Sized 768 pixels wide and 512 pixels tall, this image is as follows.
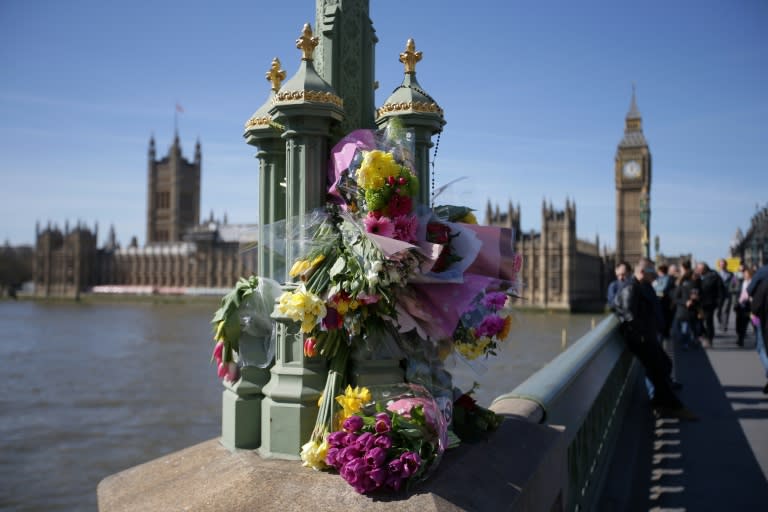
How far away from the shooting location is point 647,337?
7.47 m

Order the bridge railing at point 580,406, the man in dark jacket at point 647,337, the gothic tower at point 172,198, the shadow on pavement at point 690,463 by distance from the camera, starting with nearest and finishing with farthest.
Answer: the bridge railing at point 580,406 < the shadow on pavement at point 690,463 < the man in dark jacket at point 647,337 < the gothic tower at point 172,198

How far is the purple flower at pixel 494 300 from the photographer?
11.0 feet

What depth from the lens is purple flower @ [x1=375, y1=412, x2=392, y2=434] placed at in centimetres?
257

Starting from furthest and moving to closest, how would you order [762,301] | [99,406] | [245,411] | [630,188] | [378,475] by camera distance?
[630,188] → [99,406] → [762,301] → [245,411] → [378,475]

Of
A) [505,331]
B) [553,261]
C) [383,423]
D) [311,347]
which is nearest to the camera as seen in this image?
[383,423]

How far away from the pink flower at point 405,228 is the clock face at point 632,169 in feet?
315

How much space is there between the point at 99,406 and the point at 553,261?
68.3m

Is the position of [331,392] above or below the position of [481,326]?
below

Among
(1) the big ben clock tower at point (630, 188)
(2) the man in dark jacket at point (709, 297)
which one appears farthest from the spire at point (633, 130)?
(2) the man in dark jacket at point (709, 297)

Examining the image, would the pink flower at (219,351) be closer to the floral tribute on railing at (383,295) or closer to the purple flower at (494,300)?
the floral tribute on railing at (383,295)

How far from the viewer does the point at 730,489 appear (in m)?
4.67

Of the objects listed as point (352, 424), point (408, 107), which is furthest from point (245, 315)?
point (408, 107)

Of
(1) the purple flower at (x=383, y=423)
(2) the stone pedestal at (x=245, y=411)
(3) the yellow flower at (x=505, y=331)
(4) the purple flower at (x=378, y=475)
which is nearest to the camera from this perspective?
(4) the purple flower at (x=378, y=475)

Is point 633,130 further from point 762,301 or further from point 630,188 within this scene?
point 762,301
